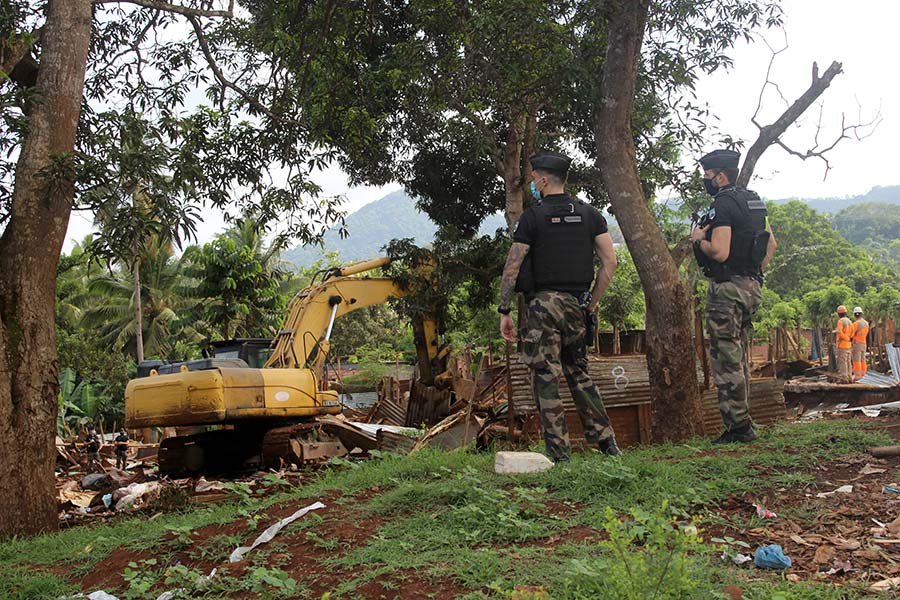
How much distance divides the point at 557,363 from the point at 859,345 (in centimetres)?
1416

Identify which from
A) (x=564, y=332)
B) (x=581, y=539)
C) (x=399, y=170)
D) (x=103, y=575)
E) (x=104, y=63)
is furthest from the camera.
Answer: (x=399, y=170)

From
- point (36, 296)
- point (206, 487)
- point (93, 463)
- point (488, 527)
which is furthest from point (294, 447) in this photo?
point (488, 527)

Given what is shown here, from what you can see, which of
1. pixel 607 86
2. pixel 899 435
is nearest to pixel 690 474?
pixel 899 435

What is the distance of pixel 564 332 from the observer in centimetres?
606

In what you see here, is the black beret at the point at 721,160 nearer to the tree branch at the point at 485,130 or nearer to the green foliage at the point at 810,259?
the tree branch at the point at 485,130

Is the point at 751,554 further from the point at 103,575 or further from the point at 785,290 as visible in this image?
the point at 785,290

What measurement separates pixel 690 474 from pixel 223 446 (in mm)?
9576

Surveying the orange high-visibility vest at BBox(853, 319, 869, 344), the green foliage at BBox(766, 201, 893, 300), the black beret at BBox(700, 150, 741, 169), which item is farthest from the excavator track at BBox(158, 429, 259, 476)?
the green foliage at BBox(766, 201, 893, 300)

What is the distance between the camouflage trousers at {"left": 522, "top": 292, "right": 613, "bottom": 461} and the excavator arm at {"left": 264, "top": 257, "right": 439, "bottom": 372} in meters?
7.60

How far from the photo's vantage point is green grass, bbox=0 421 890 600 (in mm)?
3479

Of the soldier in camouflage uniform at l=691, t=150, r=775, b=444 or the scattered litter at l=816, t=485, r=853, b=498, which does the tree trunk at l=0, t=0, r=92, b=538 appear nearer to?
the soldier in camouflage uniform at l=691, t=150, r=775, b=444

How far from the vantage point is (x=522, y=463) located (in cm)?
554

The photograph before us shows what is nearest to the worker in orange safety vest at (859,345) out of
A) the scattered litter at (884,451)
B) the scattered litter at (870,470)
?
the scattered litter at (884,451)

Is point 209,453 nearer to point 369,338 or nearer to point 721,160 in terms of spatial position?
point 721,160
